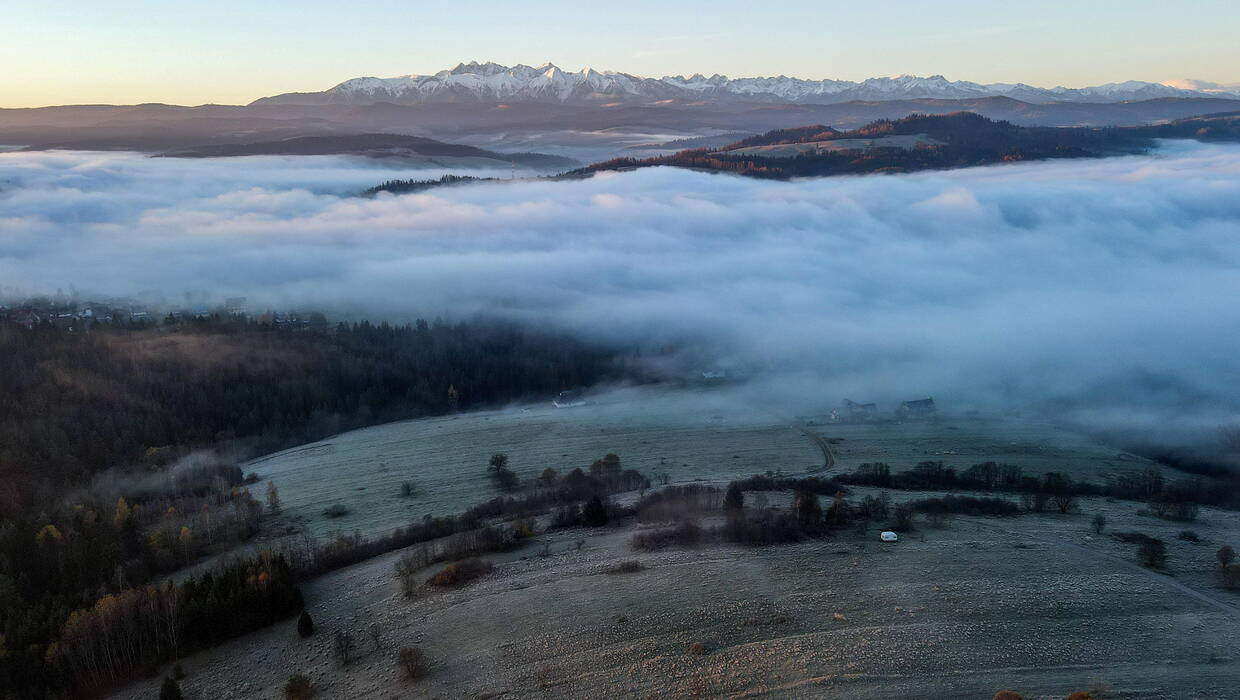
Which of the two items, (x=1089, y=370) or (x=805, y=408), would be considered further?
(x=1089, y=370)

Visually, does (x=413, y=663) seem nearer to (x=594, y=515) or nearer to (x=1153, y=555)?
(x=594, y=515)

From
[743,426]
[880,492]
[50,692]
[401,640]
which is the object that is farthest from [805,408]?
[50,692]

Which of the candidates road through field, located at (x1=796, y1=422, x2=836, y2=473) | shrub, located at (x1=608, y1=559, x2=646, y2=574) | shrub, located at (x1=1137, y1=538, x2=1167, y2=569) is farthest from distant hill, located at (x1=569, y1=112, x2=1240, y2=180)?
shrub, located at (x1=608, y1=559, x2=646, y2=574)

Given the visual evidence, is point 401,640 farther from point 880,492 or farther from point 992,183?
point 992,183

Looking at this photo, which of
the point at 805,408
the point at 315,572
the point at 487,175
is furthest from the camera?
the point at 487,175

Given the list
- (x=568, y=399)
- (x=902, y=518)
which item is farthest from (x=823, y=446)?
(x=568, y=399)

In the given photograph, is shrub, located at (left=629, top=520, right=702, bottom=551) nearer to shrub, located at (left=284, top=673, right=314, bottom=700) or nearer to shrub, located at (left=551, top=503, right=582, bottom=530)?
shrub, located at (left=551, top=503, right=582, bottom=530)

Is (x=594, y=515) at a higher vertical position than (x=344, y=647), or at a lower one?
lower

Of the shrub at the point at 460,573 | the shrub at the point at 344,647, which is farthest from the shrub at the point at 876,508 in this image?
the shrub at the point at 344,647

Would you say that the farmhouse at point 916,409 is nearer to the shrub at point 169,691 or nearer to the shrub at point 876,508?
the shrub at point 876,508
